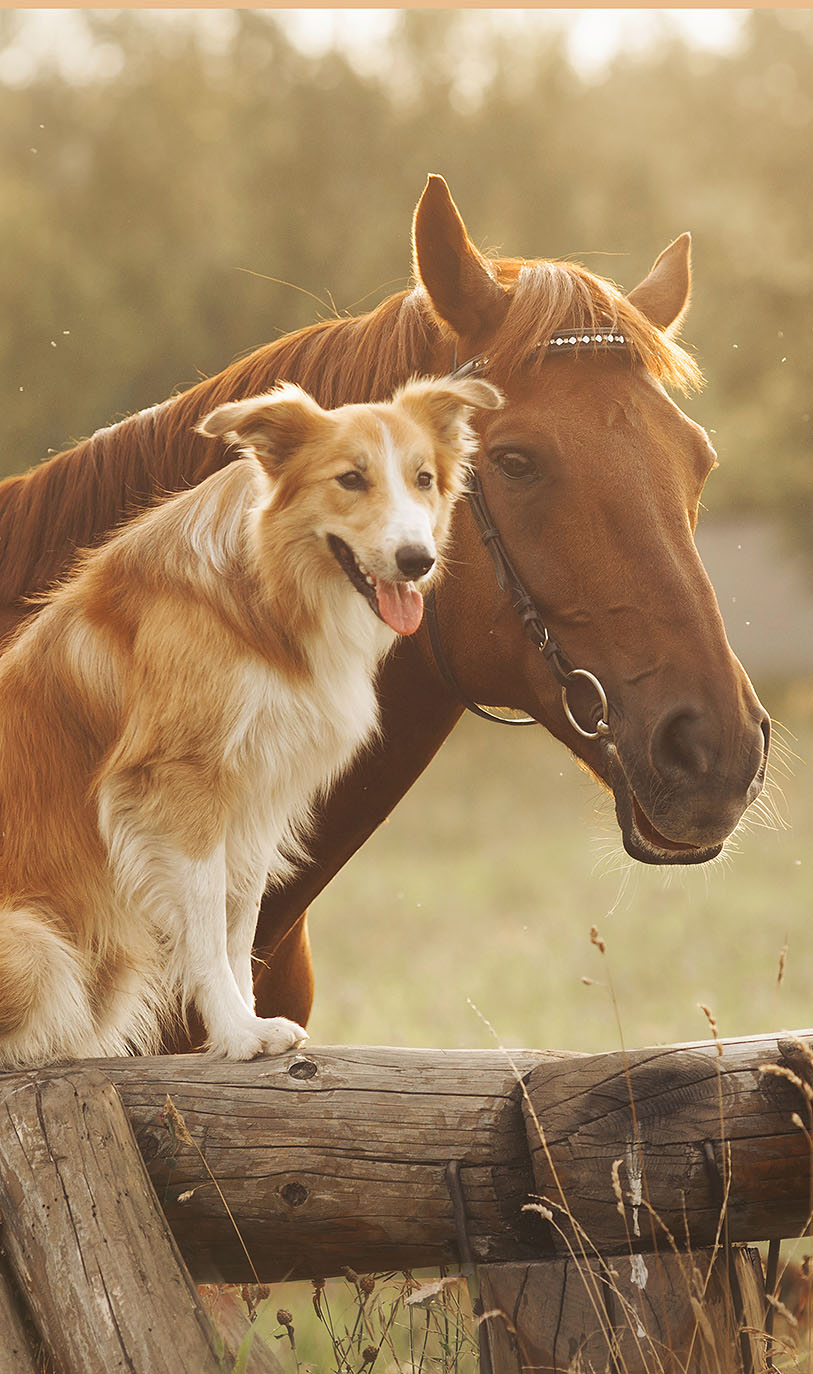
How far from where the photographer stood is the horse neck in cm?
321

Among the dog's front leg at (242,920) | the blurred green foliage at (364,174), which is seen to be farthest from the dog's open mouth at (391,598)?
the blurred green foliage at (364,174)

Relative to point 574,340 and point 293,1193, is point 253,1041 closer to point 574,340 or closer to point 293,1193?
point 293,1193

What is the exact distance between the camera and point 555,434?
286cm

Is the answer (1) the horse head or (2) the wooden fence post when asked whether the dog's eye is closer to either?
(1) the horse head

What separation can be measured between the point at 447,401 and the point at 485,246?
8107 millimetres

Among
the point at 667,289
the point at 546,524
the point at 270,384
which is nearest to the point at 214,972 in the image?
the point at 546,524

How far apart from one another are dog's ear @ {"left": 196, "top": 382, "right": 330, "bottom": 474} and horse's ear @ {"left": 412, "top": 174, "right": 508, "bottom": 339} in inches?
21.2

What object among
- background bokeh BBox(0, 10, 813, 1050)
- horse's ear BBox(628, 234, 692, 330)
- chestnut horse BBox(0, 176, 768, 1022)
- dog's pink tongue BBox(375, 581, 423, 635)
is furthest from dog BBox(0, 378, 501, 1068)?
background bokeh BBox(0, 10, 813, 1050)

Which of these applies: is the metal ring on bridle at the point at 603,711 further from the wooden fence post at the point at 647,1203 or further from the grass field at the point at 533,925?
the grass field at the point at 533,925

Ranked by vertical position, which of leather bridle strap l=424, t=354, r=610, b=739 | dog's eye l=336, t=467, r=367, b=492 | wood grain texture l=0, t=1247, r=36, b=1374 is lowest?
wood grain texture l=0, t=1247, r=36, b=1374

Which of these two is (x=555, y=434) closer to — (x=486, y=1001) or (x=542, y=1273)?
(x=542, y=1273)

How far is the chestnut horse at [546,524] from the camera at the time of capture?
271 centimetres

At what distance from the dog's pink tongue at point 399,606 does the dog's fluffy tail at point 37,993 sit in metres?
1.02

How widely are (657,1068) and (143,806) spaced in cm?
118
